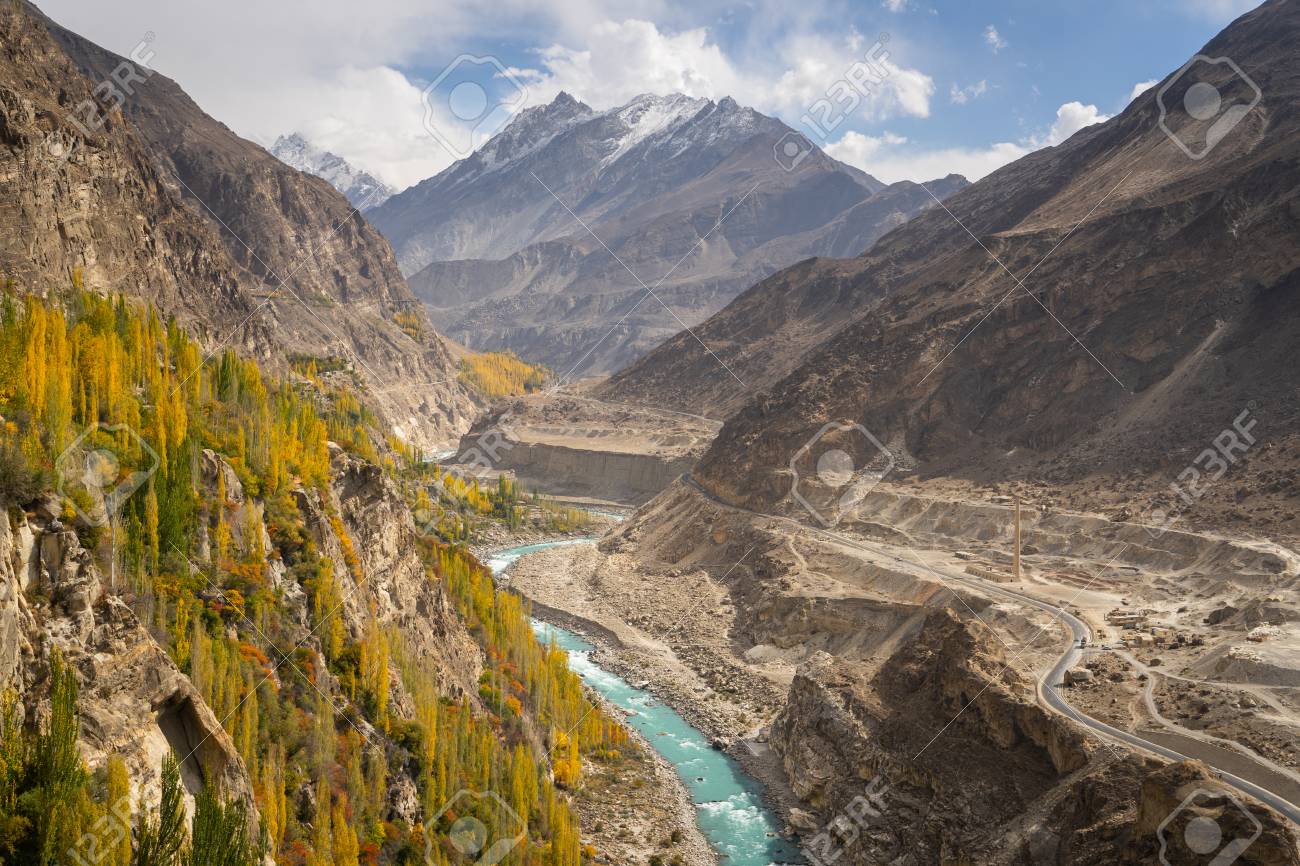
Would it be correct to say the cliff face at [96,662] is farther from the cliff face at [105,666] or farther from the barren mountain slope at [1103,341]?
the barren mountain slope at [1103,341]

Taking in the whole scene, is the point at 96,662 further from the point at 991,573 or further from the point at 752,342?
the point at 752,342

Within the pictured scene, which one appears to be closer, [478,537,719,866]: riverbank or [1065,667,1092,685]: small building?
[478,537,719,866]: riverbank

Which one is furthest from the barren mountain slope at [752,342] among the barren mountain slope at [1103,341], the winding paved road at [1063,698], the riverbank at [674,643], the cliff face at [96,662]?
the cliff face at [96,662]

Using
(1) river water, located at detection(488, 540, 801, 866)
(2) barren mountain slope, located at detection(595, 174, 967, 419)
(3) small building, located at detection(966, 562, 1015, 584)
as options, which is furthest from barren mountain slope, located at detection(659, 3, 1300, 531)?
(2) barren mountain slope, located at detection(595, 174, 967, 419)

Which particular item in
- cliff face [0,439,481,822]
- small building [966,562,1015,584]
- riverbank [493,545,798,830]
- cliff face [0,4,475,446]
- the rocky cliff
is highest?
cliff face [0,4,475,446]

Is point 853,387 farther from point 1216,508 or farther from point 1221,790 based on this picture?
point 1221,790

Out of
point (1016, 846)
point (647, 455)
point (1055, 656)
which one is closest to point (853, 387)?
point (647, 455)

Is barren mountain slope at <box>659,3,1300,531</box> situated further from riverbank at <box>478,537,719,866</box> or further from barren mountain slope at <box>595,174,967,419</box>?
riverbank at <box>478,537,719,866</box>
